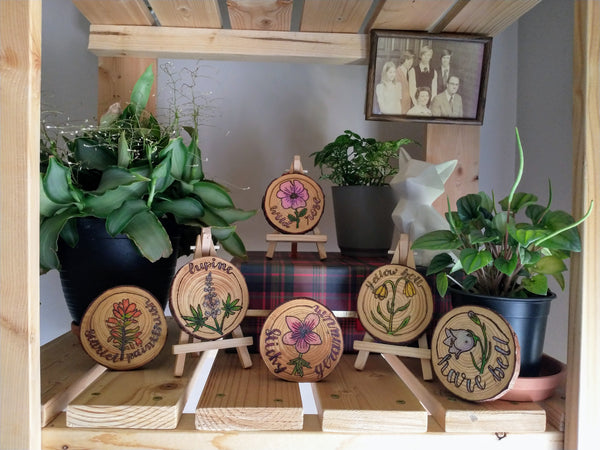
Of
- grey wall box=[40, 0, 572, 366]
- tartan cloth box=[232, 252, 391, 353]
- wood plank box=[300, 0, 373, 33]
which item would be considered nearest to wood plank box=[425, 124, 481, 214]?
grey wall box=[40, 0, 572, 366]

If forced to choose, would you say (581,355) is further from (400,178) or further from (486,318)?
(400,178)

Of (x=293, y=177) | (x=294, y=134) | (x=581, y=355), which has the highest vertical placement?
(x=294, y=134)

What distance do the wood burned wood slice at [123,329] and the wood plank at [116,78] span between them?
25.7 inches

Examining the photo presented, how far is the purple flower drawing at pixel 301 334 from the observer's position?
896 millimetres

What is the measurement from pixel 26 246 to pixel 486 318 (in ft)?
2.11

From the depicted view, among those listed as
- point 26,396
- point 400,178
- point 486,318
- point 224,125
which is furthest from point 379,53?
point 26,396

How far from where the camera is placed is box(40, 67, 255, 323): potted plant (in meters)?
0.97

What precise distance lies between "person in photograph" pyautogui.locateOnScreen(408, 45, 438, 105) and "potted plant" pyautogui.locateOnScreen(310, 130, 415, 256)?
0.50 ft

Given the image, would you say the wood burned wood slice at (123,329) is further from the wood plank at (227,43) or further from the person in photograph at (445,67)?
the person in photograph at (445,67)

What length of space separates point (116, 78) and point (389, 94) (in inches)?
27.1

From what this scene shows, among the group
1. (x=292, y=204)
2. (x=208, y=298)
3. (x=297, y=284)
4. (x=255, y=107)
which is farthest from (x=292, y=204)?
(x=255, y=107)

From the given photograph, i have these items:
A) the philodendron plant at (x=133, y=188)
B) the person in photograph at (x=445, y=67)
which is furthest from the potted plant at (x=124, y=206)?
the person in photograph at (x=445, y=67)

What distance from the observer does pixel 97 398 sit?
80 cm

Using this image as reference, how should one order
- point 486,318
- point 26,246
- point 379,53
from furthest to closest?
point 379,53 < point 486,318 < point 26,246
